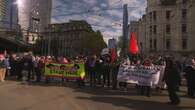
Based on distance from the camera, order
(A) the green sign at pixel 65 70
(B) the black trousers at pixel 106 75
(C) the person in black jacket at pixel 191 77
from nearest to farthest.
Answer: (C) the person in black jacket at pixel 191 77, (B) the black trousers at pixel 106 75, (A) the green sign at pixel 65 70

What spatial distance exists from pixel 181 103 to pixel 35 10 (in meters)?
31.3

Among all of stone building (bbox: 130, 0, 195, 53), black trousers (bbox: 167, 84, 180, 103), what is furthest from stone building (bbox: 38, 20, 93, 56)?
black trousers (bbox: 167, 84, 180, 103)

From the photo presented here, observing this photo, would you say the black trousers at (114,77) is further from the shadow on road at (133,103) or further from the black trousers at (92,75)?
the shadow on road at (133,103)

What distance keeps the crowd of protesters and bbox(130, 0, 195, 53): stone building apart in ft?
192

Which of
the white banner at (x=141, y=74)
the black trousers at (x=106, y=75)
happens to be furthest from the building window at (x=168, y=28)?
the white banner at (x=141, y=74)

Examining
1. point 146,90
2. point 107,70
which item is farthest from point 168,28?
point 146,90

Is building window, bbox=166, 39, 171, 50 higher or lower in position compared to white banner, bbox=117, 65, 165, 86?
higher

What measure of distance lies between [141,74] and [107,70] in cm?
299

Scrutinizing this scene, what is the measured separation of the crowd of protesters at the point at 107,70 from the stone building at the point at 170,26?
58545 mm

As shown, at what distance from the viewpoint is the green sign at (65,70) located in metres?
23.2

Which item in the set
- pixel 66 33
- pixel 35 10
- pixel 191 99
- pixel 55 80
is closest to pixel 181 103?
pixel 191 99

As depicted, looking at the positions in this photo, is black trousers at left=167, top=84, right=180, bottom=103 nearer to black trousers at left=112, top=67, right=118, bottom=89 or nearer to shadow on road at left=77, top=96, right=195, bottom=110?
shadow on road at left=77, top=96, right=195, bottom=110

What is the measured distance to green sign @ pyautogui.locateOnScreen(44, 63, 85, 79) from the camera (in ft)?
76.0

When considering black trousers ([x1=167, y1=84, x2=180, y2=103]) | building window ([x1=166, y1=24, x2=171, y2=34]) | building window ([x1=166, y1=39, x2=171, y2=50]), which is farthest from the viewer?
building window ([x1=166, y1=24, x2=171, y2=34])
